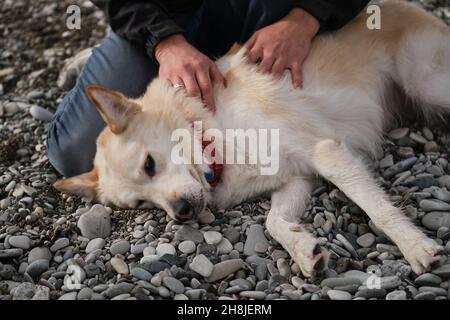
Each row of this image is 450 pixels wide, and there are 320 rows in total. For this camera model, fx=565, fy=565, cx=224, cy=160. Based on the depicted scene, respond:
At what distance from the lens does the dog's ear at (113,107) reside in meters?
2.48

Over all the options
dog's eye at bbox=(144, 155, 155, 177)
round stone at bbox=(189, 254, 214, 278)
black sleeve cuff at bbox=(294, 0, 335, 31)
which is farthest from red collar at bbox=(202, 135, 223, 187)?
black sleeve cuff at bbox=(294, 0, 335, 31)

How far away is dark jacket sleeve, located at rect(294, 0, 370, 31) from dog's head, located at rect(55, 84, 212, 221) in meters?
0.81

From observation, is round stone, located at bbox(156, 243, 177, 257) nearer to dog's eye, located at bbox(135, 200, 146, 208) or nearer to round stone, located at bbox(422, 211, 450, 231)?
dog's eye, located at bbox(135, 200, 146, 208)

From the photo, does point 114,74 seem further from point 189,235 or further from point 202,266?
point 202,266

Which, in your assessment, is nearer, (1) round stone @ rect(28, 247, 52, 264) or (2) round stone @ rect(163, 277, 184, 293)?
(2) round stone @ rect(163, 277, 184, 293)

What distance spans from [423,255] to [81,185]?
1.60 metres

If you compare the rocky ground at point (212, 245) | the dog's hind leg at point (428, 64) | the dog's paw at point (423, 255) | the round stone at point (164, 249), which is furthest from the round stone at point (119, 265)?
the dog's hind leg at point (428, 64)

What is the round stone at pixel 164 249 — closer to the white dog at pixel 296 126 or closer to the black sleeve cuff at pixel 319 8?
the white dog at pixel 296 126

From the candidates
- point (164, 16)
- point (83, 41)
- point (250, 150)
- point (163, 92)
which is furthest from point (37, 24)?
point (250, 150)

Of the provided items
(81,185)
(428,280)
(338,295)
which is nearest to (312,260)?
(338,295)

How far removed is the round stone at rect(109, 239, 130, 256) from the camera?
2414 mm

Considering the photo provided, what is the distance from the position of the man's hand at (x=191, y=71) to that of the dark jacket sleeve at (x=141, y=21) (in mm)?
133

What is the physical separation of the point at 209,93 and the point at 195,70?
0.14 m

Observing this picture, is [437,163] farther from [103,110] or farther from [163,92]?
[103,110]
